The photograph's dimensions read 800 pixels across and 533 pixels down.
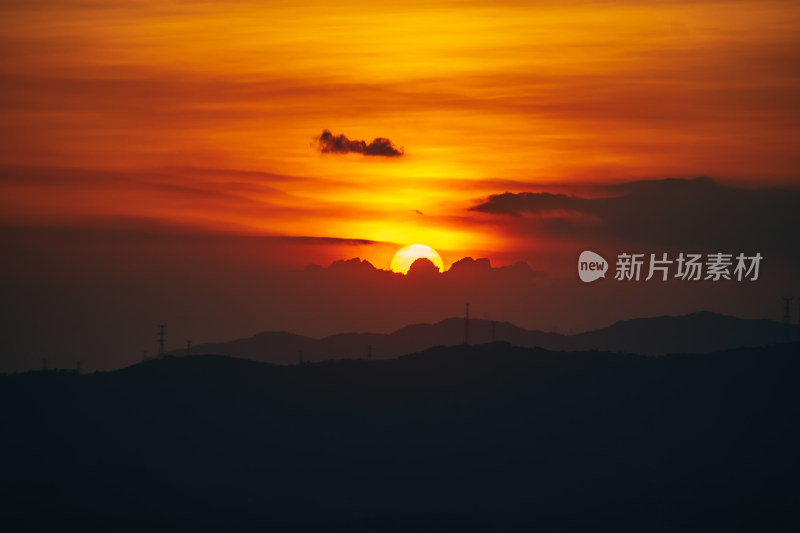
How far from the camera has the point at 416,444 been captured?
136 meters

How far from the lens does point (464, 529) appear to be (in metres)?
108

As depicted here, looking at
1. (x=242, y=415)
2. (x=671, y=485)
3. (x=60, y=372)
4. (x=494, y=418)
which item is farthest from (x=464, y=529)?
(x=60, y=372)

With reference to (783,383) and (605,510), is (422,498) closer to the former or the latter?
(605,510)

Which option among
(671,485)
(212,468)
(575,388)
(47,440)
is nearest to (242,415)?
(212,468)

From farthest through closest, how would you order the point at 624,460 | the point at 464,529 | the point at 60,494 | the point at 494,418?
the point at 494,418
the point at 624,460
the point at 60,494
the point at 464,529

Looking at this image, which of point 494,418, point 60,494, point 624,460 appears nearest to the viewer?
point 60,494

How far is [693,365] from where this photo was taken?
142m

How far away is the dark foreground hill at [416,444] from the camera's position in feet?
373

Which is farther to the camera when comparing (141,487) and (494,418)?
(494,418)

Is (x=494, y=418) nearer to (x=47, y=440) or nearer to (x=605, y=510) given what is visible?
(x=605, y=510)

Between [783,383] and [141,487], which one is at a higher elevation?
[783,383]

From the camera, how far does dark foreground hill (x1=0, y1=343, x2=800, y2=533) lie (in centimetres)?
11375

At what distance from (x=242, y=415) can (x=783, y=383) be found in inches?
2416

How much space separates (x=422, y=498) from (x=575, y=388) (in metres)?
28.9
